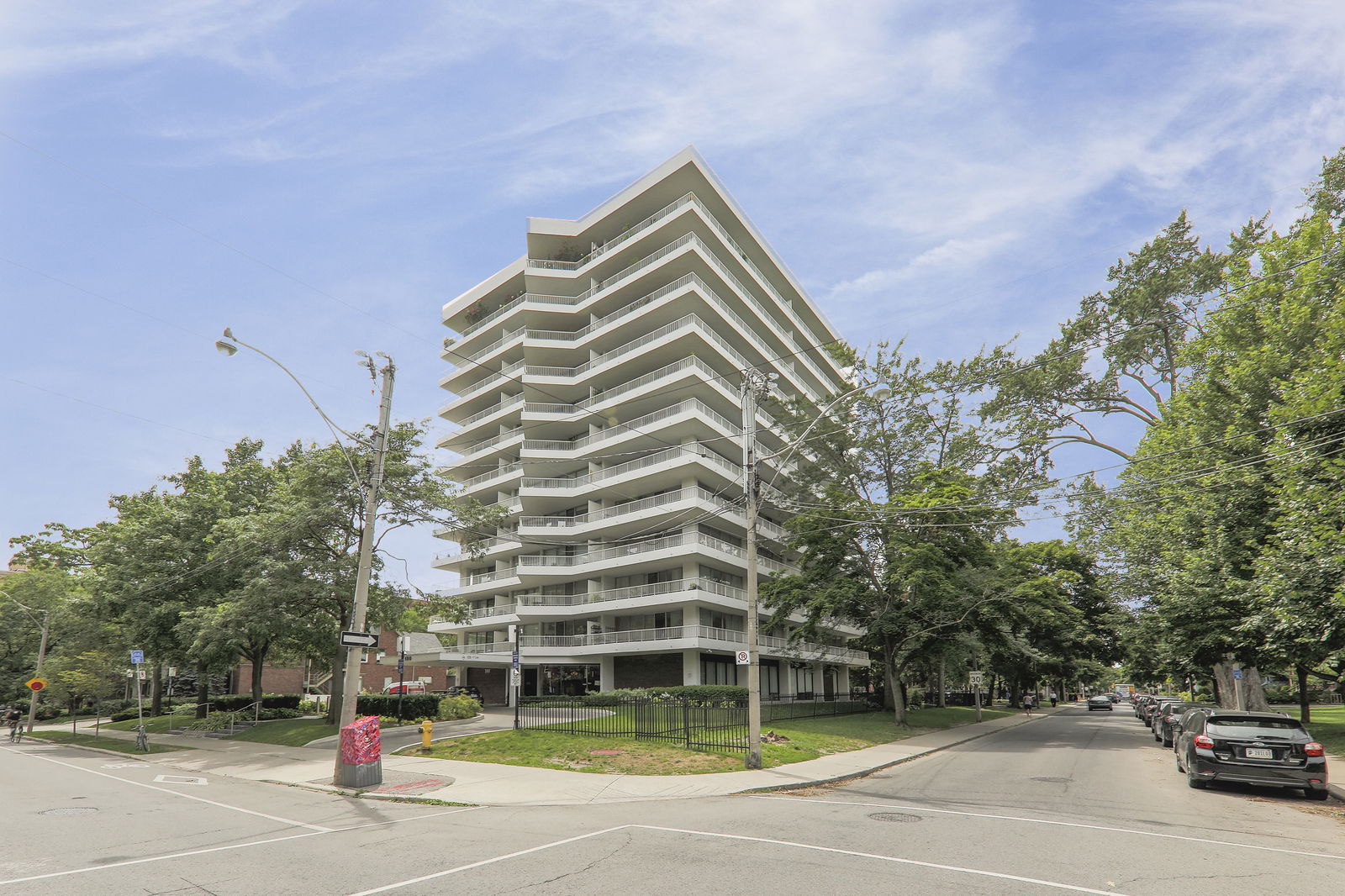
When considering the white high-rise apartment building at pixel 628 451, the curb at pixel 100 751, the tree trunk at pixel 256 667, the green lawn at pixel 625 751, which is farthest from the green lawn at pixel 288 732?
the white high-rise apartment building at pixel 628 451

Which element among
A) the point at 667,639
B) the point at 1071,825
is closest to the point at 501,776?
the point at 1071,825

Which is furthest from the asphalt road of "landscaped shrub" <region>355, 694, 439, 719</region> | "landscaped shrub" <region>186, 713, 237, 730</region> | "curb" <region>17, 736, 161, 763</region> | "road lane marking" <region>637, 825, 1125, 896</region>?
"landscaped shrub" <region>186, 713, 237, 730</region>

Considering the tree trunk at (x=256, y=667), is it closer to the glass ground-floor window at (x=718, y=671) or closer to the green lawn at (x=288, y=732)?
the green lawn at (x=288, y=732)

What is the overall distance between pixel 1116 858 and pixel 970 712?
41.2 metres

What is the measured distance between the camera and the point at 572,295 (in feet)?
170

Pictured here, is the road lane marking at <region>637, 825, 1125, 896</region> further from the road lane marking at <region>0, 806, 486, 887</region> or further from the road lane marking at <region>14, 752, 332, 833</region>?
the road lane marking at <region>14, 752, 332, 833</region>

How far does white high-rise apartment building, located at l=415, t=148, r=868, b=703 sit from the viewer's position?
140ft

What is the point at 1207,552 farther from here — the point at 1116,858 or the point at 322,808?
the point at 322,808

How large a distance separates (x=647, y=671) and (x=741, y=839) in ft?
116

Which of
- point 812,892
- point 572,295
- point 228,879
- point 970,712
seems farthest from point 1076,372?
point 228,879

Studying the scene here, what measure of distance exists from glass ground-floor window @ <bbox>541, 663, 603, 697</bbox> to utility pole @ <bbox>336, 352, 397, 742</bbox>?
30100mm

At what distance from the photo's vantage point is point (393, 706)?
30312 millimetres

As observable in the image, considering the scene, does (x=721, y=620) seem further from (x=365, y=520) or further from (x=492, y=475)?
(x=365, y=520)

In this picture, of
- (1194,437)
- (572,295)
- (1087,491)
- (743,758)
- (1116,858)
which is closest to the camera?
(1116,858)
